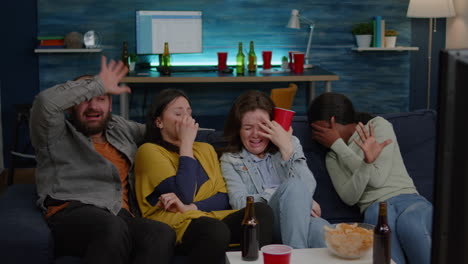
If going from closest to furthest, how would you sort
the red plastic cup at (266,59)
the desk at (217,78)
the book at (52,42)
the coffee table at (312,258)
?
the coffee table at (312,258) < the desk at (217,78) < the book at (52,42) < the red plastic cup at (266,59)

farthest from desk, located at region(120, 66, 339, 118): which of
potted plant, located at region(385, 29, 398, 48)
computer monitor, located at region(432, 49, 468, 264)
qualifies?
computer monitor, located at region(432, 49, 468, 264)

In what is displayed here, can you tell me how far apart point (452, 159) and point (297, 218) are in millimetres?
1732

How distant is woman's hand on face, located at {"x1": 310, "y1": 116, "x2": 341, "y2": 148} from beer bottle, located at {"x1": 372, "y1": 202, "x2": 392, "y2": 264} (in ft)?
3.01

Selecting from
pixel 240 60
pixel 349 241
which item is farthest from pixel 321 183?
pixel 240 60

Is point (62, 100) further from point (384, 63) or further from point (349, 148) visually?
point (384, 63)

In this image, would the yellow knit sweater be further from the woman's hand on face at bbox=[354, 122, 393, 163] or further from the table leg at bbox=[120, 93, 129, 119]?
the table leg at bbox=[120, 93, 129, 119]

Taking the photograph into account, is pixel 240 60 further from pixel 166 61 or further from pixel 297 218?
pixel 297 218

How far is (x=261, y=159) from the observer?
2758 mm

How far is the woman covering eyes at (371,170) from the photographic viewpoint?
252cm

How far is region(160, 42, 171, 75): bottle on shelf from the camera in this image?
5.19m

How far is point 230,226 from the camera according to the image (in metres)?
2.46

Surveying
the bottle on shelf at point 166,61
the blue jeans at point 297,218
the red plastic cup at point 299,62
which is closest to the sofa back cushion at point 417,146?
the blue jeans at point 297,218

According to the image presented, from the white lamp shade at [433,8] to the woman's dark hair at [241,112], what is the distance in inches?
125

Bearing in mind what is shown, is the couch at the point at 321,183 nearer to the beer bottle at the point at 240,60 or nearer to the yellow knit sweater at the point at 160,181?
the yellow knit sweater at the point at 160,181
